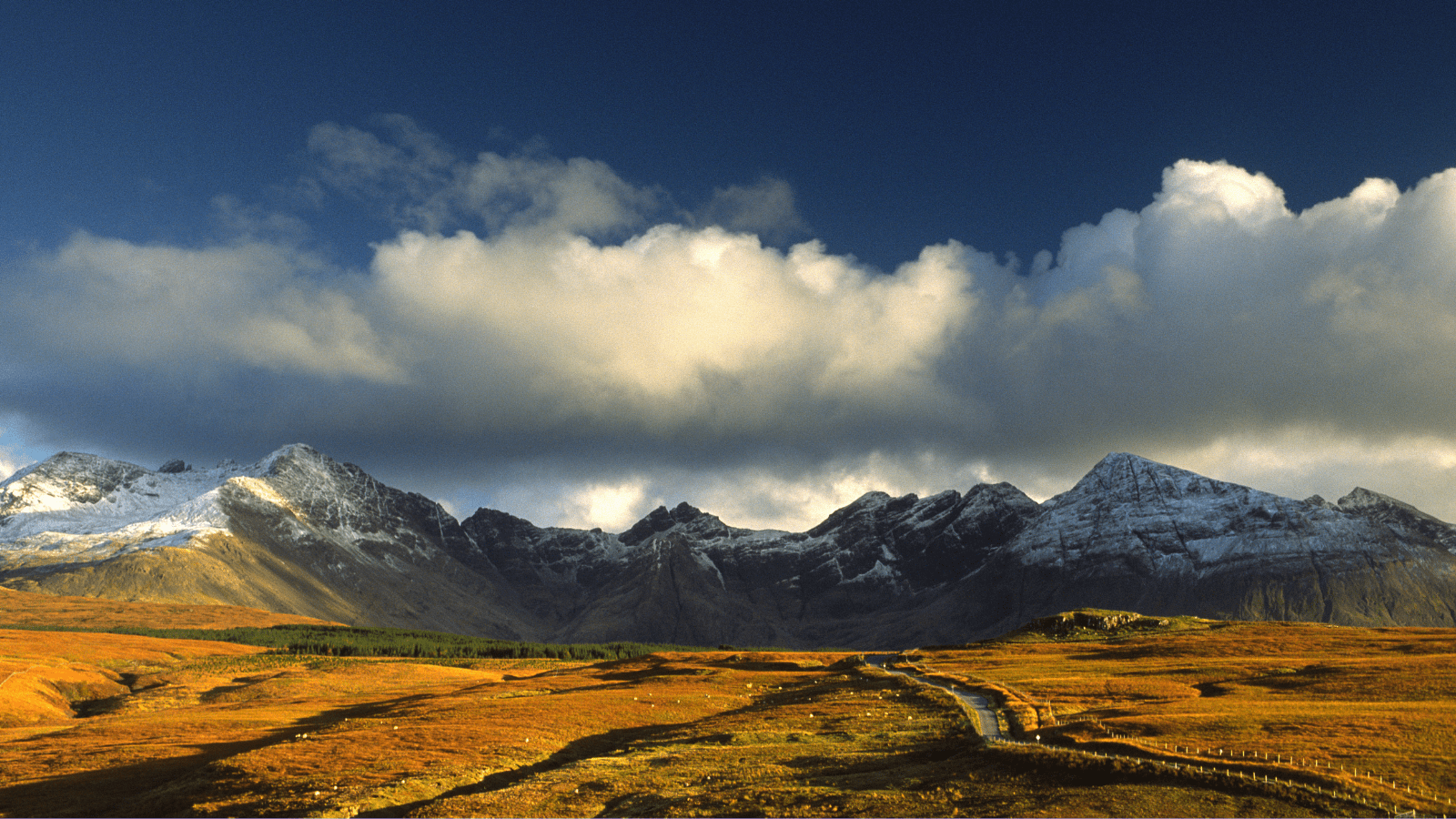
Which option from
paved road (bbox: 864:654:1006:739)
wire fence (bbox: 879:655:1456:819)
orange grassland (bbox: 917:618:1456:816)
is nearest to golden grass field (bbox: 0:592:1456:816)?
orange grassland (bbox: 917:618:1456:816)

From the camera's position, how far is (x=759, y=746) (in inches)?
2704

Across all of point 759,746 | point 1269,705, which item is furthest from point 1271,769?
point 759,746

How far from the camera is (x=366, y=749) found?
6988cm

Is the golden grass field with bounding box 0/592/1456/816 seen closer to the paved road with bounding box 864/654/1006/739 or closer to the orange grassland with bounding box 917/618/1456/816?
the orange grassland with bounding box 917/618/1456/816

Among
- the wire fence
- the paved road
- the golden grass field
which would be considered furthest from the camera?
the paved road

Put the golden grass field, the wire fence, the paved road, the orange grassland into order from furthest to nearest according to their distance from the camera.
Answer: the paved road < the orange grassland < the golden grass field < the wire fence

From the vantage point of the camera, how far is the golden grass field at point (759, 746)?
153ft

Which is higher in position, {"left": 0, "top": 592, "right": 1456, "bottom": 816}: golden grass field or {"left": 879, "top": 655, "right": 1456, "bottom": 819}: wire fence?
{"left": 879, "top": 655, "right": 1456, "bottom": 819}: wire fence

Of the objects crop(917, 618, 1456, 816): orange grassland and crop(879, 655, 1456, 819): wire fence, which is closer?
crop(879, 655, 1456, 819): wire fence

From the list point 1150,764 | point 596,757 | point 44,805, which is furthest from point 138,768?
point 1150,764

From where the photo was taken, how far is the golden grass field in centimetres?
4650

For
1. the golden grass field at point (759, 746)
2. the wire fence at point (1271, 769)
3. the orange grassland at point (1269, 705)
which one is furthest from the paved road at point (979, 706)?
the wire fence at point (1271, 769)

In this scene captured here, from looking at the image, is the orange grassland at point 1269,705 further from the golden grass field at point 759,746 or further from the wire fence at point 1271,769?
the golden grass field at point 759,746

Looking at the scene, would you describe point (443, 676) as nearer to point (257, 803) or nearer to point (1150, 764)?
point (257, 803)
